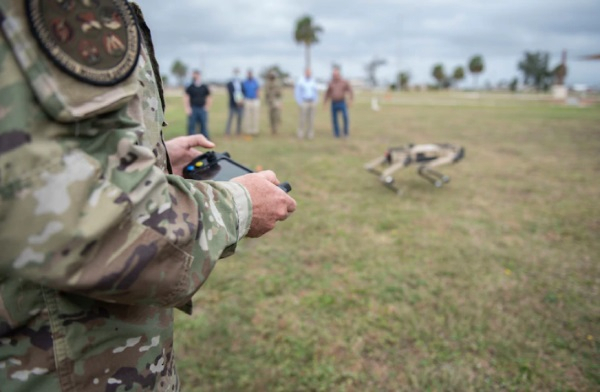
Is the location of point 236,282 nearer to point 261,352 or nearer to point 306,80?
point 261,352

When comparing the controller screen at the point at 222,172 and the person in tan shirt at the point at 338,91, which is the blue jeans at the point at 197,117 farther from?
the controller screen at the point at 222,172

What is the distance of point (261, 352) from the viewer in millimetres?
2770

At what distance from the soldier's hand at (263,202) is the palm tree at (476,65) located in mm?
92911

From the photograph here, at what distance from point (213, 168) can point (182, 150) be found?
0.65 ft

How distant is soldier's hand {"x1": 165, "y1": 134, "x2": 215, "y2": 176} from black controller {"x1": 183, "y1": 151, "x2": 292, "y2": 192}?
0.19 ft

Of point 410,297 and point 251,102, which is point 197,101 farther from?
point 410,297

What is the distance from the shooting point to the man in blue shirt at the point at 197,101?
10.6 meters

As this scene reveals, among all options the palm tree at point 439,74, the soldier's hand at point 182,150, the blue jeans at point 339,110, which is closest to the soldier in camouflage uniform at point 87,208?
the soldier's hand at point 182,150

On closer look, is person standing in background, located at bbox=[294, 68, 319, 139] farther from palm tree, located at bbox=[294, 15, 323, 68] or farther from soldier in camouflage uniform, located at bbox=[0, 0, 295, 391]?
palm tree, located at bbox=[294, 15, 323, 68]

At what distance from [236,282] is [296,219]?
1.70m

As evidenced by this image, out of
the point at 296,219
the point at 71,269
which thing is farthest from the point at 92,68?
the point at 296,219

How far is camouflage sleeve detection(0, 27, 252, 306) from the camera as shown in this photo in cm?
63

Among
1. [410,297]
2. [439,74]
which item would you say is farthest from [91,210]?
[439,74]

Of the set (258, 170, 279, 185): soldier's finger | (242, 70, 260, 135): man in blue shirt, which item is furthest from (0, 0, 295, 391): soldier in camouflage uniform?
(242, 70, 260, 135): man in blue shirt
